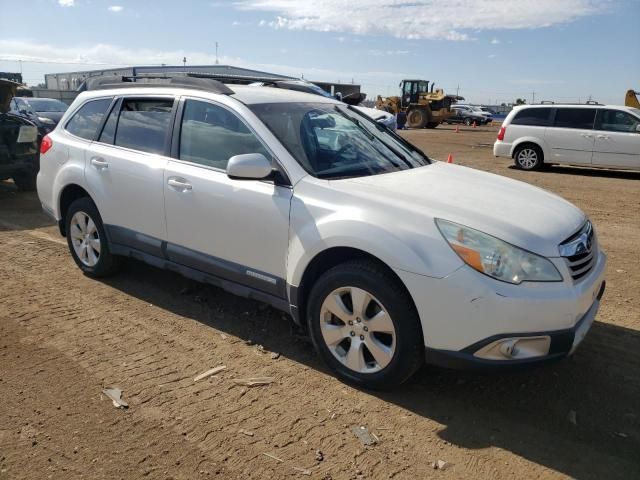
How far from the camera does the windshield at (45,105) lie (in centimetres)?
1505

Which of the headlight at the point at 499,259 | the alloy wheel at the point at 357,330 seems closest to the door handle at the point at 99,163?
the alloy wheel at the point at 357,330

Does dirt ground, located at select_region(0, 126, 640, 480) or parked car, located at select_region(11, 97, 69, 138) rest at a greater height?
parked car, located at select_region(11, 97, 69, 138)

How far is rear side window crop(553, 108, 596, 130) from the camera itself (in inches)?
509

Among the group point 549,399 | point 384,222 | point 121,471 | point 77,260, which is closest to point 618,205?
point 549,399

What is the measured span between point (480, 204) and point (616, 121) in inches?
462

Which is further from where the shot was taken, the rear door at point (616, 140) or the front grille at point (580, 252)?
the rear door at point (616, 140)

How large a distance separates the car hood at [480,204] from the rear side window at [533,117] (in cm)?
1086

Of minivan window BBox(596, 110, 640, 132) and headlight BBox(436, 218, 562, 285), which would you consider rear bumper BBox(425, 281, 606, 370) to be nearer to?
headlight BBox(436, 218, 562, 285)

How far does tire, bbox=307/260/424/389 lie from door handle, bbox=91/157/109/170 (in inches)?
92.7

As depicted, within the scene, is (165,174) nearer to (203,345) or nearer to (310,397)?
(203,345)

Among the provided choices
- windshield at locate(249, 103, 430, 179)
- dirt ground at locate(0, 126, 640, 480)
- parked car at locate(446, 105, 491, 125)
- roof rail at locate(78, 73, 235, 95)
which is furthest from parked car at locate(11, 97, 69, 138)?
parked car at locate(446, 105, 491, 125)

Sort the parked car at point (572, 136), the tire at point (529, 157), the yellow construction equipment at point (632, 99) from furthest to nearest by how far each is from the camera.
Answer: the yellow construction equipment at point (632, 99) < the tire at point (529, 157) < the parked car at point (572, 136)

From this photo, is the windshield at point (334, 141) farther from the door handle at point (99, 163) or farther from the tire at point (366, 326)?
the door handle at point (99, 163)

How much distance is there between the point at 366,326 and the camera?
3084 mm
